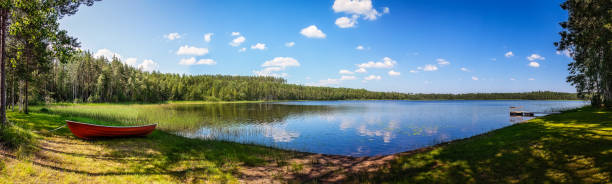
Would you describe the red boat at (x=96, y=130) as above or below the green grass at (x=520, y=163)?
above

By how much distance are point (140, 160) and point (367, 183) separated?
995 centimetres

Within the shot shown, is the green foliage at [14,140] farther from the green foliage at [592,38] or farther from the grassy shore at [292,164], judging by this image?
the green foliage at [592,38]

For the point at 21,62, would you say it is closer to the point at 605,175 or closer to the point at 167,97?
the point at 605,175

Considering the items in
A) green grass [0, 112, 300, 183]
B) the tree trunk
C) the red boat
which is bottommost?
green grass [0, 112, 300, 183]

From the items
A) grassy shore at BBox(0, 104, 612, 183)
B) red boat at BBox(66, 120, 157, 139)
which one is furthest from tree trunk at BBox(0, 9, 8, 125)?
red boat at BBox(66, 120, 157, 139)

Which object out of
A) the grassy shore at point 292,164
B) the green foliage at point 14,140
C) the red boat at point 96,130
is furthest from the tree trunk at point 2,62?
the green foliage at point 14,140

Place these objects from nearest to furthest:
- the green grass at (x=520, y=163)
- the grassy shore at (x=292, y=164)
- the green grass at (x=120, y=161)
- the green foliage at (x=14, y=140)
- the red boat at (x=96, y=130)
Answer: the green grass at (x=120, y=161) → the grassy shore at (x=292, y=164) → the green grass at (x=520, y=163) → the green foliage at (x=14, y=140) → the red boat at (x=96, y=130)

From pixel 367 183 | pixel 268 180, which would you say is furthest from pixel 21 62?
pixel 367 183

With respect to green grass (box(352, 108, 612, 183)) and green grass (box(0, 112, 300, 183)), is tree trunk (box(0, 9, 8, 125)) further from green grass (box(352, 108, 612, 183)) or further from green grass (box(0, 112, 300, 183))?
green grass (box(352, 108, 612, 183))

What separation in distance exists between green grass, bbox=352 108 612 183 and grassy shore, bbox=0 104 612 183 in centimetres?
2

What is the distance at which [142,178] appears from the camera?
8.23m

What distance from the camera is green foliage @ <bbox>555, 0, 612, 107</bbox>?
43.3ft

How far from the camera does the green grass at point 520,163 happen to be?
305 inches

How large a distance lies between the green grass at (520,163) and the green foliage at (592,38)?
20.5 ft
